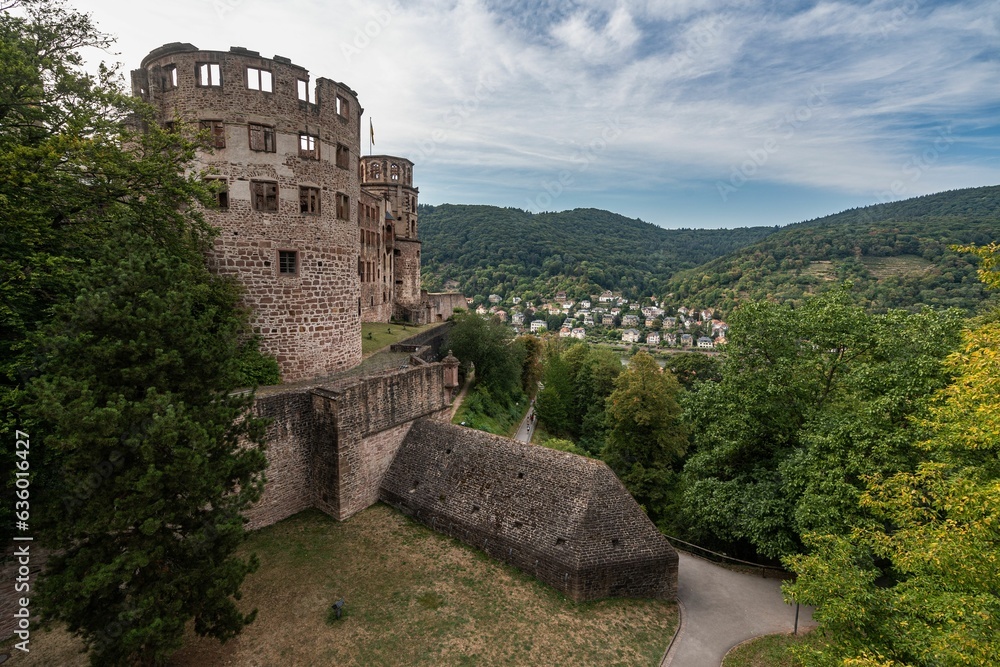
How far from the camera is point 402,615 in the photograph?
12.8 metres

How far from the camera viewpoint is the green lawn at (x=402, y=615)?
11.4m

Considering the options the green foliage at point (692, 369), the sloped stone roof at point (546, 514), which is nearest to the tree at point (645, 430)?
the sloped stone roof at point (546, 514)

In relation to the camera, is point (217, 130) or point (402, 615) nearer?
point (402, 615)

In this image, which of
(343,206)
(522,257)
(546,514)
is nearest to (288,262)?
(343,206)

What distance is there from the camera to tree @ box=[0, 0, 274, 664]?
7.84m

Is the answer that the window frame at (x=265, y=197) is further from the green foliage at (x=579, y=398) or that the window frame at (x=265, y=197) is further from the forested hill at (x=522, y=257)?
the forested hill at (x=522, y=257)

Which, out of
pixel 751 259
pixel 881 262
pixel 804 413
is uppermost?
pixel 751 259

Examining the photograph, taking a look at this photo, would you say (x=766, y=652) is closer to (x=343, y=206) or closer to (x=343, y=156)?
(x=343, y=206)

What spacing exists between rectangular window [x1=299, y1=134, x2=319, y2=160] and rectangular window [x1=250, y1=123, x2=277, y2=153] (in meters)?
0.93

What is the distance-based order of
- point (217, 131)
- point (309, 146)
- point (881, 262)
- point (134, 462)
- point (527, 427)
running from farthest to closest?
point (881, 262) < point (527, 427) < point (309, 146) < point (217, 131) < point (134, 462)

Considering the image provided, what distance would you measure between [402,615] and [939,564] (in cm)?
1224

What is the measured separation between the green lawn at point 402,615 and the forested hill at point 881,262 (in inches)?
2993

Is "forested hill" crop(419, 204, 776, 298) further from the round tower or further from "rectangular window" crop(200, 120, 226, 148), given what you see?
"rectangular window" crop(200, 120, 226, 148)

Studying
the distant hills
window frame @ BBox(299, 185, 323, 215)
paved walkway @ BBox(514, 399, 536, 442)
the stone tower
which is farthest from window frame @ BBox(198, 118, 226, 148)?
the distant hills
